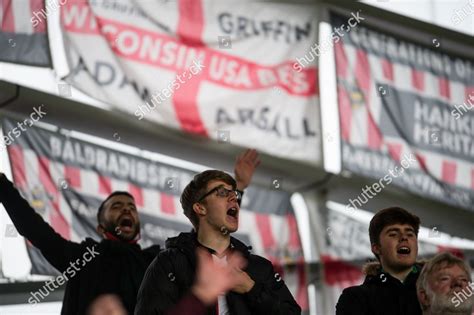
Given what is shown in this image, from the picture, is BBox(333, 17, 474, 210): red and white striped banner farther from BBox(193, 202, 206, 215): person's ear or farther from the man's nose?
BBox(193, 202, 206, 215): person's ear

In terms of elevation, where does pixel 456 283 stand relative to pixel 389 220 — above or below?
below

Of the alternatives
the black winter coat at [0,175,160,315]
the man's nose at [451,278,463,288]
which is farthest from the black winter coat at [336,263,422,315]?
the black winter coat at [0,175,160,315]

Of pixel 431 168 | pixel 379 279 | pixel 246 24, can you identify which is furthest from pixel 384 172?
pixel 379 279

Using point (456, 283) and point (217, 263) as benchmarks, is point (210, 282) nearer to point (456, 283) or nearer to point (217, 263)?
point (217, 263)

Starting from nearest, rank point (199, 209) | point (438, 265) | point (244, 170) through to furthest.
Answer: point (199, 209) < point (438, 265) < point (244, 170)

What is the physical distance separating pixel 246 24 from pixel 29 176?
8.57ft

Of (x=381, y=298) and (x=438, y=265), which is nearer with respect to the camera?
(x=438, y=265)

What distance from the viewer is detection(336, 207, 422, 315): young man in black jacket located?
15.0ft

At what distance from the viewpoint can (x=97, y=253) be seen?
17.6ft

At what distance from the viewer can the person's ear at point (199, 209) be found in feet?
13.8

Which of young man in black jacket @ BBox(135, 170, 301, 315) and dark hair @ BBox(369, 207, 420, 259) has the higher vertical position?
dark hair @ BBox(369, 207, 420, 259)

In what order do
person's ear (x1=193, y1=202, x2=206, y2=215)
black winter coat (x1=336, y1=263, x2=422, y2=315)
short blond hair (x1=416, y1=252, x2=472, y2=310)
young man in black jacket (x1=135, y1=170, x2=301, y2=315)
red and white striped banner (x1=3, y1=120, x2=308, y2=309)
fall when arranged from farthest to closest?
red and white striped banner (x1=3, y1=120, x2=308, y2=309), black winter coat (x1=336, y1=263, x2=422, y2=315), short blond hair (x1=416, y1=252, x2=472, y2=310), person's ear (x1=193, y1=202, x2=206, y2=215), young man in black jacket (x1=135, y1=170, x2=301, y2=315)

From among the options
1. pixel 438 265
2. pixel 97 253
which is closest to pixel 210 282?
pixel 438 265

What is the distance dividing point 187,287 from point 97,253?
151 centimetres
